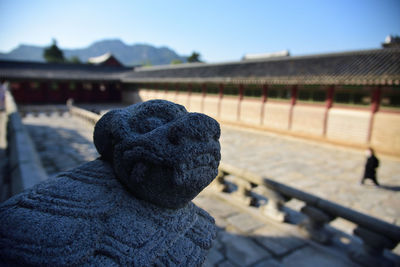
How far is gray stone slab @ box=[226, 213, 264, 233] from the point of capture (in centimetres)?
361

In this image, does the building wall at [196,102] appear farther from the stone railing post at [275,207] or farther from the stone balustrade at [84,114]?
the stone railing post at [275,207]

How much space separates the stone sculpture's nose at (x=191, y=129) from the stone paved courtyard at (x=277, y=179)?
7.20ft

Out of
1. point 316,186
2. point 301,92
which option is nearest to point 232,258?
point 316,186

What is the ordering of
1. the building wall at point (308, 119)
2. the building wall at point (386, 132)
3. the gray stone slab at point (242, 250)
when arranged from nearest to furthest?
the gray stone slab at point (242, 250) < the building wall at point (386, 132) < the building wall at point (308, 119)

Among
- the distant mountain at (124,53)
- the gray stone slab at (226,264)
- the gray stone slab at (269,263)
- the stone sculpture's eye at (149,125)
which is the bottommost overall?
the gray stone slab at (269,263)

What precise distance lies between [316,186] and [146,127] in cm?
596

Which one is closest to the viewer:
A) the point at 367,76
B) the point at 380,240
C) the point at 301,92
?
the point at 380,240

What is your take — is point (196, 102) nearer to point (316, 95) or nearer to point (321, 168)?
point (316, 95)

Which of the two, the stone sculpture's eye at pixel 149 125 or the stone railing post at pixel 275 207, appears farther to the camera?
the stone railing post at pixel 275 207

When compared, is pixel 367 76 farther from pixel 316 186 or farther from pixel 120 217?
pixel 120 217

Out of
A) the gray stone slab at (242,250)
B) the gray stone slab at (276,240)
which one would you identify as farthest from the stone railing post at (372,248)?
the gray stone slab at (242,250)

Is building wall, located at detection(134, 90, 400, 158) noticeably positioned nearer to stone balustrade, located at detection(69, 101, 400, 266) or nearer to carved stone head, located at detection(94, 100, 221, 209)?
stone balustrade, located at detection(69, 101, 400, 266)

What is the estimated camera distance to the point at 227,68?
1672 centimetres

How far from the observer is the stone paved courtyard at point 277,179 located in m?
3.08
